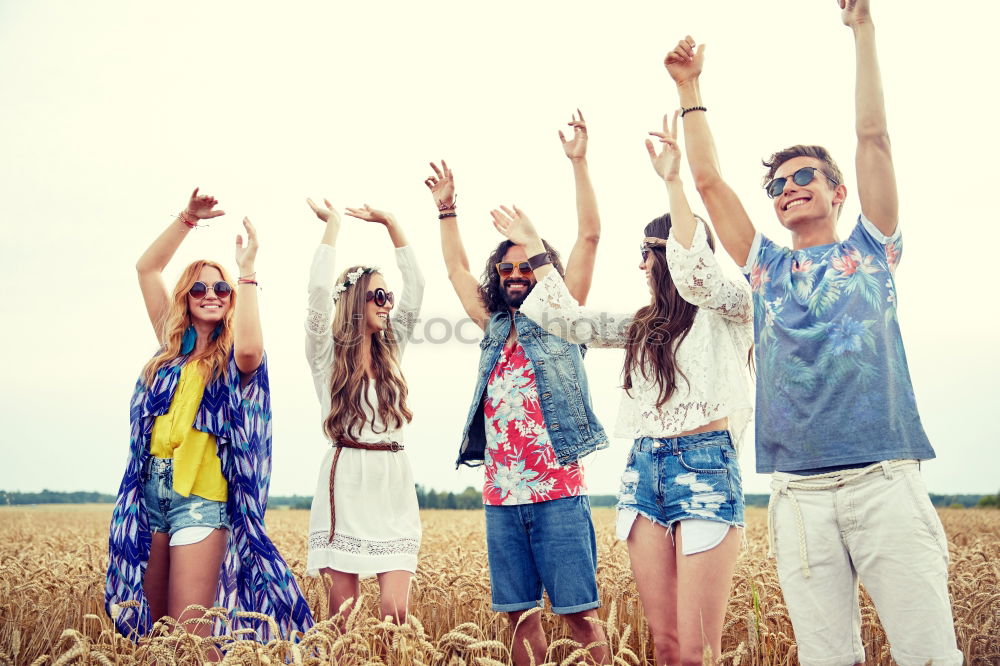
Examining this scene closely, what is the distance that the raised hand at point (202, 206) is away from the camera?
5.18 m

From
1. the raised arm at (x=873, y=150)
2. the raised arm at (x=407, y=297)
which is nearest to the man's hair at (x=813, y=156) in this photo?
the raised arm at (x=873, y=150)

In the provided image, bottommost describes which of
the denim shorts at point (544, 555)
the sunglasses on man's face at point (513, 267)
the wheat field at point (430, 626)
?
the wheat field at point (430, 626)

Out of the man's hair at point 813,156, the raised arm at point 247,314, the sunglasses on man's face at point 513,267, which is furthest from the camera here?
the sunglasses on man's face at point 513,267

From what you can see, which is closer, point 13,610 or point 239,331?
point 239,331

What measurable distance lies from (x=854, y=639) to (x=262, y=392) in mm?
3664

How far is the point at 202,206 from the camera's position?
5.23 metres

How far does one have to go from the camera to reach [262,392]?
16.6 ft

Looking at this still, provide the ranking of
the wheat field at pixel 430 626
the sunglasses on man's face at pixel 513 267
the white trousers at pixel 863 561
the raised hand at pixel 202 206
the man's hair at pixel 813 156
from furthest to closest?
the raised hand at pixel 202 206 → the sunglasses on man's face at pixel 513 267 → the man's hair at pixel 813 156 → the wheat field at pixel 430 626 → the white trousers at pixel 863 561

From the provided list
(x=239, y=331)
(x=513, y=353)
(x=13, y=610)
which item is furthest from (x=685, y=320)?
(x=13, y=610)

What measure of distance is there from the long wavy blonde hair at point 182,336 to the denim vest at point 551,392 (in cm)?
161

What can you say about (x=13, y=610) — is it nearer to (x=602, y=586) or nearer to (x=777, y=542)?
(x=602, y=586)

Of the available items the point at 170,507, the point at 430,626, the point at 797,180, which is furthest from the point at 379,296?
the point at 797,180

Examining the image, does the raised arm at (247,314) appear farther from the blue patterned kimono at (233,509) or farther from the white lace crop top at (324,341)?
the white lace crop top at (324,341)

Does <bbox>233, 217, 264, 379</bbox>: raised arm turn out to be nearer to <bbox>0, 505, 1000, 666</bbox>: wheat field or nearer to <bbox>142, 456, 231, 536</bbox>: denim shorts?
<bbox>142, 456, 231, 536</bbox>: denim shorts
